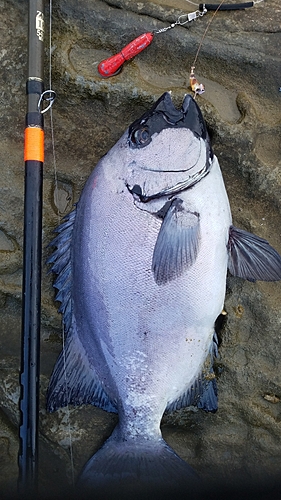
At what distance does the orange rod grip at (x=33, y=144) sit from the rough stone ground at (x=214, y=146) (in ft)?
1.05

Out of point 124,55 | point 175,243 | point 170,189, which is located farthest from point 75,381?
point 124,55

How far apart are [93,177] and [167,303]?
28.7 inches

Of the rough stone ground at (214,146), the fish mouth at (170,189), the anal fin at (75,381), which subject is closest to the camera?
the fish mouth at (170,189)

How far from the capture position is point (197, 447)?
268 centimetres

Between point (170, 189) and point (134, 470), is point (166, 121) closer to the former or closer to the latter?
point (170, 189)

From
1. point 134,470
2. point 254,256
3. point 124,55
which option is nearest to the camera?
point 134,470

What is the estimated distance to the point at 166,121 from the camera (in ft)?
7.72

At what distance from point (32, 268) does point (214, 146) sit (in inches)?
46.6

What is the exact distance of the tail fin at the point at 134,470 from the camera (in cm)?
221

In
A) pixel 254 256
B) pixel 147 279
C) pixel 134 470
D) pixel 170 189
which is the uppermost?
pixel 170 189

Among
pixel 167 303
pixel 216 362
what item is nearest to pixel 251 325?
pixel 216 362

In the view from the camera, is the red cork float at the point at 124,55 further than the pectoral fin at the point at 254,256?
Yes

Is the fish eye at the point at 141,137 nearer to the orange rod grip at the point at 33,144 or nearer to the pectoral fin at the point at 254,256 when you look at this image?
the orange rod grip at the point at 33,144

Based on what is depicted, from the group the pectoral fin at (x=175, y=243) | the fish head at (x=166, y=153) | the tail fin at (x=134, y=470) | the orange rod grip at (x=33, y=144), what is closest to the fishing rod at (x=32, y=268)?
the orange rod grip at (x=33, y=144)
